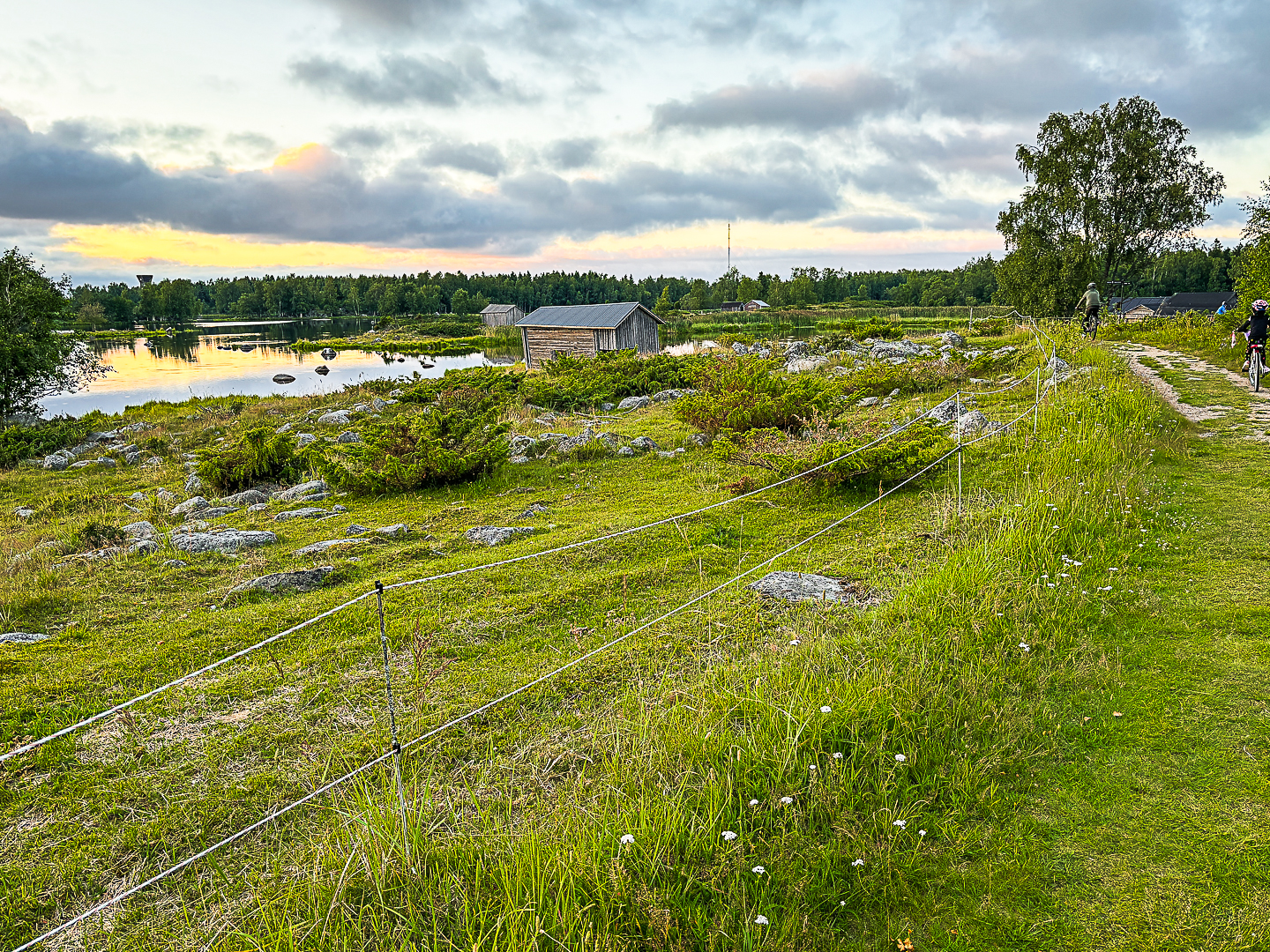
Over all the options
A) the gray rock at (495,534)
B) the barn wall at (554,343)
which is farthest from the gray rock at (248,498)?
the barn wall at (554,343)

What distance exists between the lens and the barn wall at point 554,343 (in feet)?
113

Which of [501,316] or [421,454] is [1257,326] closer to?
[421,454]

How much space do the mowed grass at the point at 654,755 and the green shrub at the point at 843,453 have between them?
1431 millimetres

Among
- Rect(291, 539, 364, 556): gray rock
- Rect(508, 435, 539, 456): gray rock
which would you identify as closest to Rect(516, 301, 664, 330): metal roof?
Rect(508, 435, 539, 456): gray rock

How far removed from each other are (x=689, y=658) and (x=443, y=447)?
286 inches

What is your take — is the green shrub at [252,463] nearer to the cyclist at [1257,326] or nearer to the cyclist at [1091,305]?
the cyclist at [1257,326]

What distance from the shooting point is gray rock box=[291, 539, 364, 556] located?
7.67 m

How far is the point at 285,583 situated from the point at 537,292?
448ft

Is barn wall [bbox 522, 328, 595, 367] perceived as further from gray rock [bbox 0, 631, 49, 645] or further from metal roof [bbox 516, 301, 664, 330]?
gray rock [bbox 0, 631, 49, 645]

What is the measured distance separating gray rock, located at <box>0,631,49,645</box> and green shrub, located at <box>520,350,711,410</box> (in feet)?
45.2

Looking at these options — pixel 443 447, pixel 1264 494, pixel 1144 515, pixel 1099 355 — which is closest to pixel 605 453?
pixel 443 447

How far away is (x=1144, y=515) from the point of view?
6918mm

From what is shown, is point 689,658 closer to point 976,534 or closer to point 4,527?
point 976,534

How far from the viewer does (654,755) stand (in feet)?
11.4
